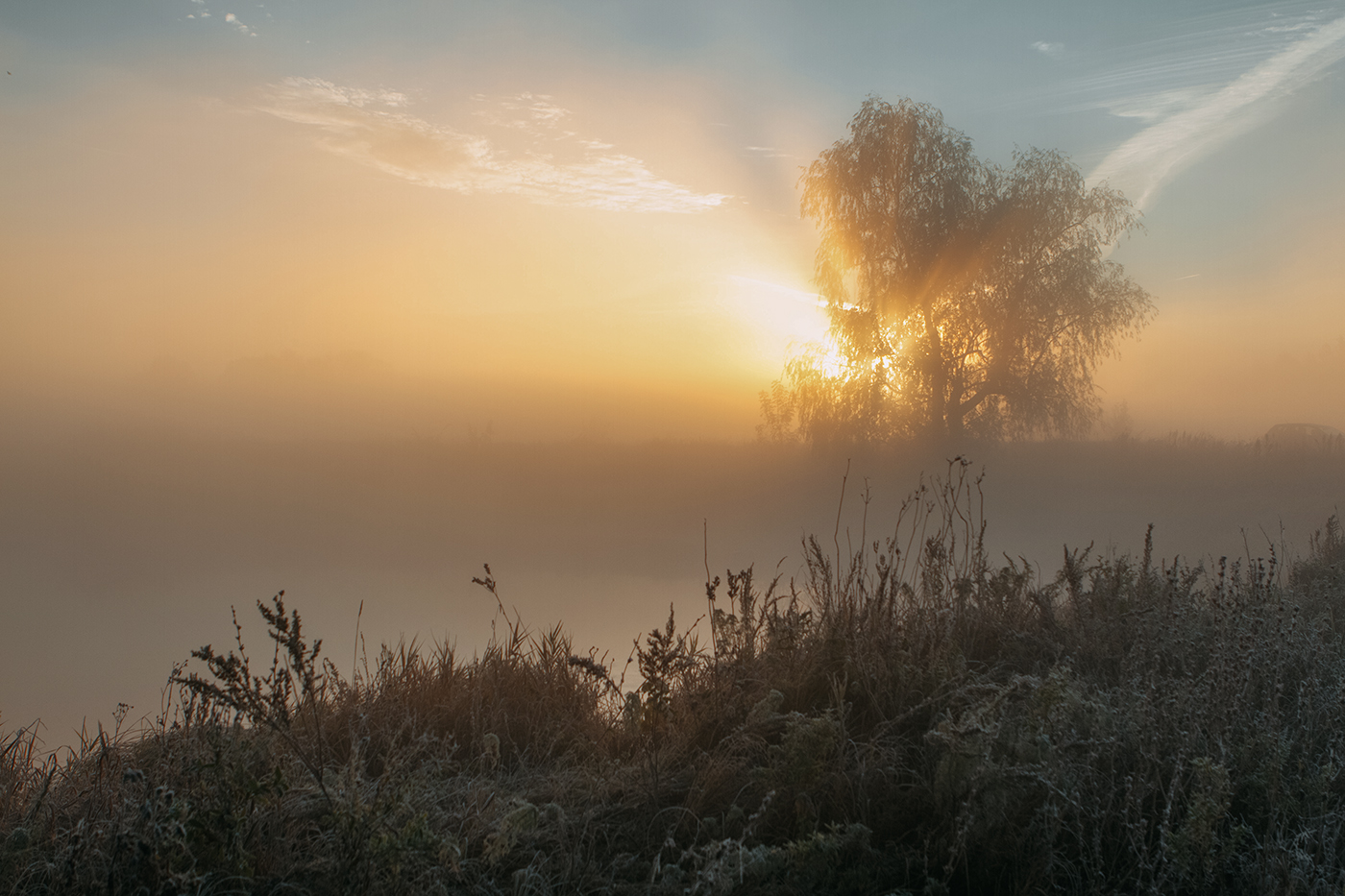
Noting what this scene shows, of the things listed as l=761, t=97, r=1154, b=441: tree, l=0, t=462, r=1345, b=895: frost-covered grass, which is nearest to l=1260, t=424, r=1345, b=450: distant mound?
l=761, t=97, r=1154, b=441: tree

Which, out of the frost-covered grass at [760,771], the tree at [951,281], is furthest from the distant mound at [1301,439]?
the frost-covered grass at [760,771]

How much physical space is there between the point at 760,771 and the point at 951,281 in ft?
66.9

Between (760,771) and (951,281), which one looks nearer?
(760,771)

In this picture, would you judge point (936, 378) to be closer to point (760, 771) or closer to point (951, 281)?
point (951, 281)

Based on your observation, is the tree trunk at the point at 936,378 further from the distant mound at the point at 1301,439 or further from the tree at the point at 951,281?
the distant mound at the point at 1301,439

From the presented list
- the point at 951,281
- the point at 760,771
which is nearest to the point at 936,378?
the point at 951,281

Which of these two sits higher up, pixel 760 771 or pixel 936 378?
pixel 936 378

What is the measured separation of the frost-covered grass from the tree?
58.5 feet

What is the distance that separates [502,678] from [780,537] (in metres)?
37.1

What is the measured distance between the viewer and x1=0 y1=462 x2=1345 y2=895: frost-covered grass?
6.76ft

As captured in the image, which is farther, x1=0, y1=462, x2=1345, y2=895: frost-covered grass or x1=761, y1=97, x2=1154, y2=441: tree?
x1=761, y1=97, x2=1154, y2=441: tree

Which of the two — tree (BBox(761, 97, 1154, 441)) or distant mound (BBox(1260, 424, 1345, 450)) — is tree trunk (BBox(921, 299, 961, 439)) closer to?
tree (BBox(761, 97, 1154, 441))

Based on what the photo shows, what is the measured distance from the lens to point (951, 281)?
20.8 m

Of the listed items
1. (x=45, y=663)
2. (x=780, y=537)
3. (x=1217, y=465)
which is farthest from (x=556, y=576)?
(x=1217, y=465)
